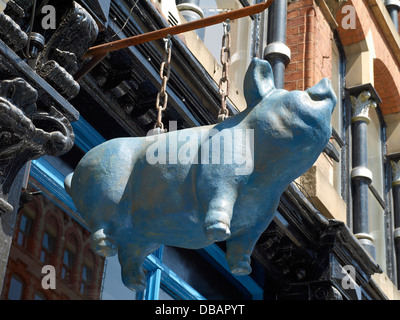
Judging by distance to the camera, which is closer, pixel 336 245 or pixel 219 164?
pixel 219 164

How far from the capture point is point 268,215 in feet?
10.8

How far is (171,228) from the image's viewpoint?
327cm

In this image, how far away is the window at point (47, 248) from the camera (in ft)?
17.1

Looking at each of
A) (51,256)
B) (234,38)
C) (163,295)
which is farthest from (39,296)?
(234,38)

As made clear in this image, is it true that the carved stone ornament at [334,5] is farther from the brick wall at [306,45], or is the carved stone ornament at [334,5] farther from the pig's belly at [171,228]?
the pig's belly at [171,228]

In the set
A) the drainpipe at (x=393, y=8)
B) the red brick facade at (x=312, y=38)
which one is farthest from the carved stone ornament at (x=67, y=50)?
the drainpipe at (x=393, y=8)

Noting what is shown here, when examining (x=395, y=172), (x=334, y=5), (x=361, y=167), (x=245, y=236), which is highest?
(x=334, y=5)

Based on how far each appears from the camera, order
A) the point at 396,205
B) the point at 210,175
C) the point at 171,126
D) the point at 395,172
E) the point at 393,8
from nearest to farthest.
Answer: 1. the point at 210,175
2. the point at 171,126
3. the point at 396,205
4. the point at 395,172
5. the point at 393,8

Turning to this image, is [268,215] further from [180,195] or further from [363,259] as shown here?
[363,259]

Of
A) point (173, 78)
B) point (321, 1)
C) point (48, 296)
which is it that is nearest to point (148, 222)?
point (48, 296)

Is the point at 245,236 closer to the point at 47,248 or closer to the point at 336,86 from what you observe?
the point at 47,248

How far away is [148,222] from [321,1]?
7165 mm

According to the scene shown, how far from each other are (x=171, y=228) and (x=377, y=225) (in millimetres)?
8602
